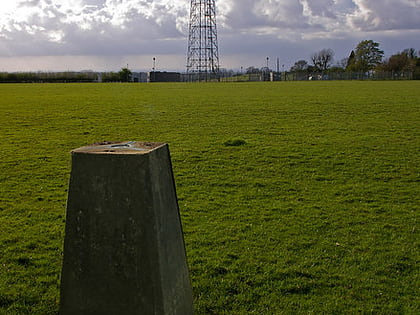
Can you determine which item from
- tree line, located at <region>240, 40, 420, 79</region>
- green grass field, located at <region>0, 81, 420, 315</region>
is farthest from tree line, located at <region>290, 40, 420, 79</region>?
green grass field, located at <region>0, 81, 420, 315</region>

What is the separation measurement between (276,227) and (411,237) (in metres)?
1.85

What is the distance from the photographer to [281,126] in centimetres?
1792

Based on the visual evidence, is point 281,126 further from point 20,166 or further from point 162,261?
point 162,261

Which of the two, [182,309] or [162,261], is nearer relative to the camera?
[162,261]

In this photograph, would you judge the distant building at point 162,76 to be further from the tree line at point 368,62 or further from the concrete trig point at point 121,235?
the concrete trig point at point 121,235

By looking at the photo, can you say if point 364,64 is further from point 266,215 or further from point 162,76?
point 266,215

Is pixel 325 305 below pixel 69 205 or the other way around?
below

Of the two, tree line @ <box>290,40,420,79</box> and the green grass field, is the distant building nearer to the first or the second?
tree line @ <box>290,40,420,79</box>

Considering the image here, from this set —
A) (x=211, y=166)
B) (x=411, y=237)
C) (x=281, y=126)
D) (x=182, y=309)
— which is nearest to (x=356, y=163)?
(x=211, y=166)

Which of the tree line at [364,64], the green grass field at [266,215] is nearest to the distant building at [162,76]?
the tree line at [364,64]

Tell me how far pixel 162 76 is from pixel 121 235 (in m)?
105

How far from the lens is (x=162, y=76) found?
348 feet

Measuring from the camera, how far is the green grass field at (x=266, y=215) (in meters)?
5.17

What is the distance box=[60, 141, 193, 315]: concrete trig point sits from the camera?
11.2 feet
